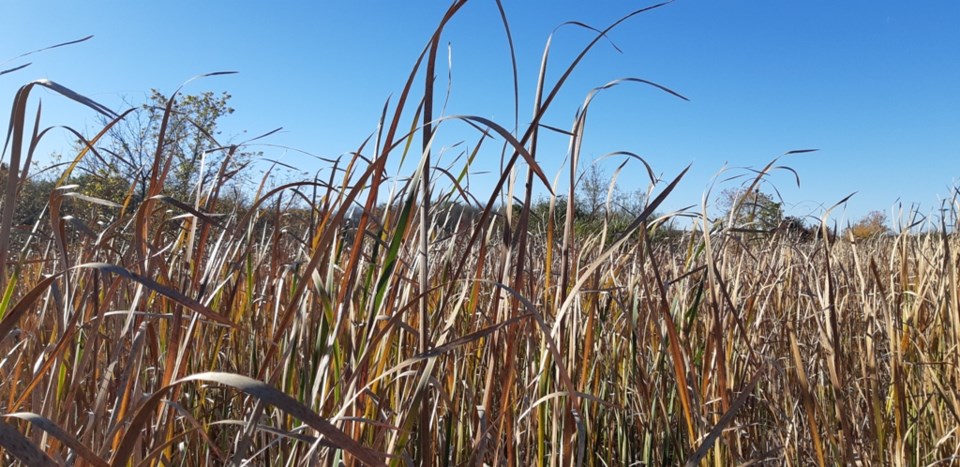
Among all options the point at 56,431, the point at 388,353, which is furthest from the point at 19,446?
the point at 388,353

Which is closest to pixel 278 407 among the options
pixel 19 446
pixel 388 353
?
pixel 19 446

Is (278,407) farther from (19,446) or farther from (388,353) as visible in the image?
(388,353)

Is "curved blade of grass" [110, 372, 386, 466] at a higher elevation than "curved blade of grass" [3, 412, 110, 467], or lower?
higher

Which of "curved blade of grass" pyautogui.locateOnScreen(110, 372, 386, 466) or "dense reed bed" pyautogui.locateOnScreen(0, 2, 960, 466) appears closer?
"curved blade of grass" pyautogui.locateOnScreen(110, 372, 386, 466)

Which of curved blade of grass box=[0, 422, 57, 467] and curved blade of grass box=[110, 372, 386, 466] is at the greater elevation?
curved blade of grass box=[110, 372, 386, 466]

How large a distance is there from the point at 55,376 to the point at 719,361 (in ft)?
2.80

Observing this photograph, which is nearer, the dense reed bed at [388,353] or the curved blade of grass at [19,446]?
the curved blade of grass at [19,446]

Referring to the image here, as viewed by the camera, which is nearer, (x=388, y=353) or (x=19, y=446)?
(x=19, y=446)

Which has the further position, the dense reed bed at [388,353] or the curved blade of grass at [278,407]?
the dense reed bed at [388,353]

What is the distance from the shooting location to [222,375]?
40 cm

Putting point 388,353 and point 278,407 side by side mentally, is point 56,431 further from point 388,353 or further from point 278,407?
Answer: point 388,353

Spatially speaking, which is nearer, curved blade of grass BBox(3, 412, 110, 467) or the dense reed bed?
curved blade of grass BBox(3, 412, 110, 467)

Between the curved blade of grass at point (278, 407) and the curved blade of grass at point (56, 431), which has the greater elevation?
the curved blade of grass at point (278, 407)

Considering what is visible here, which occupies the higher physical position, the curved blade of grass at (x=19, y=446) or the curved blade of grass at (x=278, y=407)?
the curved blade of grass at (x=278, y=407)
